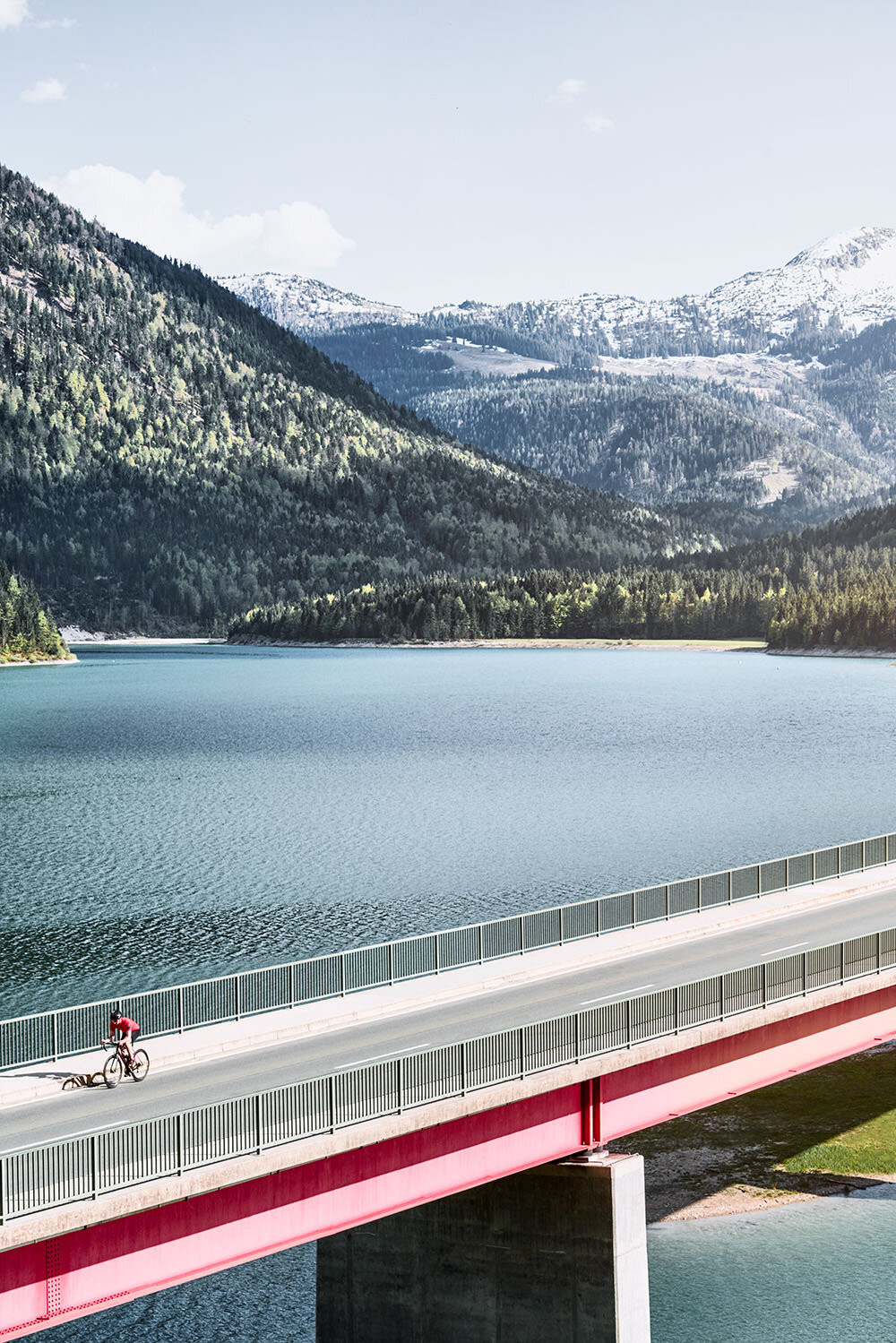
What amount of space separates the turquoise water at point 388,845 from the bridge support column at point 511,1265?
5084 mm

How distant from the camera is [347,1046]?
3616cm

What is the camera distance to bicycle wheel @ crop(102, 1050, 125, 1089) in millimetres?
33375

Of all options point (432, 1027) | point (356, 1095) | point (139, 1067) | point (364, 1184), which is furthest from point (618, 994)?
point (139, 1067)

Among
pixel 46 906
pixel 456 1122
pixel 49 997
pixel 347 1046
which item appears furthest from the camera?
pixel 46 906

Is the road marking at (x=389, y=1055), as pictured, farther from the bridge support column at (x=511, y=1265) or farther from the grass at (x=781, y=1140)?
the grass at (x=781, y=1140)

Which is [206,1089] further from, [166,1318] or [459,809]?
[459,809]

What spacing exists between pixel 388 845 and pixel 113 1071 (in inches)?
2326

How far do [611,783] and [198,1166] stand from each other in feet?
309

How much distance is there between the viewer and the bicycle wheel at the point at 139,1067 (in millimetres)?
33531

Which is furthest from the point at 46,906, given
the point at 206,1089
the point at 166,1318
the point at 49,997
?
the point at 206,1089

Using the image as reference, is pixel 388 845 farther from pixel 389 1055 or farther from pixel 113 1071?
pixel 113 1071

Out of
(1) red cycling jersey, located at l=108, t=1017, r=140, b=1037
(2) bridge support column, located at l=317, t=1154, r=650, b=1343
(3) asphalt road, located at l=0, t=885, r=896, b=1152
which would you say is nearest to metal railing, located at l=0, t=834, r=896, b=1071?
(3) asphalt road, located at l=0, t=885, r=896, b=1152

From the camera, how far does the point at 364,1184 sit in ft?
98.9

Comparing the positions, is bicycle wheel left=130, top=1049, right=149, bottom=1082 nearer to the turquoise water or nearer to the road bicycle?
the road bicycle
